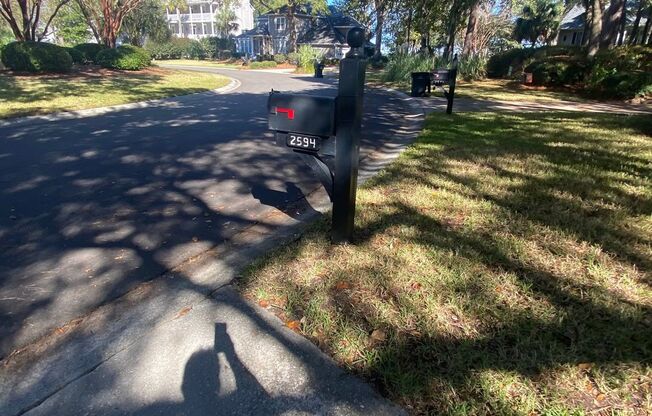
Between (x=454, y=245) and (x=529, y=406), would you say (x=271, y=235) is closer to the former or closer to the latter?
(x=454, y=245)

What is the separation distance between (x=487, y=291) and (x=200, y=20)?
Answer: 83301mm

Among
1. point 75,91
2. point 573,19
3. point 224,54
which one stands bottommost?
point 75,91

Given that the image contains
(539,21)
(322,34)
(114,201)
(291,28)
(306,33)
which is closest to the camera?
(114,201)

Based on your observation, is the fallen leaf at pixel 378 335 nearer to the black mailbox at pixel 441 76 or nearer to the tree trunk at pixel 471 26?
the black mailbox at pixel 441 76

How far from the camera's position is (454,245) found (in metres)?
3.06

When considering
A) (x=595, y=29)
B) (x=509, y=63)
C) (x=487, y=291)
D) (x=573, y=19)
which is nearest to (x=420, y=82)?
(x=487, y=291)

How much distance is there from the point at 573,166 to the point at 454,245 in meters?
2.95

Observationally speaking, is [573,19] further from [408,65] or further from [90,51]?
[90,51]

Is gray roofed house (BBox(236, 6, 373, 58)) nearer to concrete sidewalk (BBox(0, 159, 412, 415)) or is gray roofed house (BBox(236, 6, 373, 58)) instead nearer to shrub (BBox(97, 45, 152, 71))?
shrub (BBox(97, 45, 152, 71))

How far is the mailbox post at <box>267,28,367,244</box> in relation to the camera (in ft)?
8.50

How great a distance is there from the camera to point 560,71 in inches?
656

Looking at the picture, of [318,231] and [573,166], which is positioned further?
[573,166]

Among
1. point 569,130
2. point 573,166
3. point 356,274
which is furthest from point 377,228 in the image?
point 569,130

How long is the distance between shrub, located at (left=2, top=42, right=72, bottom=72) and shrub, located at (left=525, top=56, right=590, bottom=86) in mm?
21249
